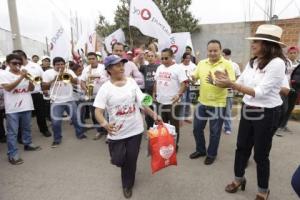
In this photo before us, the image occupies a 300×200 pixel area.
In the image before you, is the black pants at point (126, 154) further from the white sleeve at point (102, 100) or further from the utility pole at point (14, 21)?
the utility pole at point (14, 21)

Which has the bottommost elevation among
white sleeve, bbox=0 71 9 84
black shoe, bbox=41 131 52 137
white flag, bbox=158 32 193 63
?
black shoe, bbox=41 131 52 137

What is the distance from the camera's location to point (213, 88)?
13.3ft

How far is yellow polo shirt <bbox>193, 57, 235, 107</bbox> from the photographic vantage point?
4.01 metres

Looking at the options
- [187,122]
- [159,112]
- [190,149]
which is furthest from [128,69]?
[187,122]

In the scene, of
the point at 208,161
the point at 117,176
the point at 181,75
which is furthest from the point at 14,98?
the point at 208,161

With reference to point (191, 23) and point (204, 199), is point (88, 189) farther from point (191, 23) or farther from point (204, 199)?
point (191, 23)

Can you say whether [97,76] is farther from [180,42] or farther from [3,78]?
[180,42]

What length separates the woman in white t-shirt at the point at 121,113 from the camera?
3139 millimetres

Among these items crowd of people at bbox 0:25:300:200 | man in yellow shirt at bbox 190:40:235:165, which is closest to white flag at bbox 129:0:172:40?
crowd of people at bbox 0:25:300:200

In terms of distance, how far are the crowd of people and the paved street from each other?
0.68ft

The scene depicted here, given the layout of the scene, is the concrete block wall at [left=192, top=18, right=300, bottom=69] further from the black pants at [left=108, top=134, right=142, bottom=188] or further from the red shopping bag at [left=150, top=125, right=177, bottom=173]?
the black pants at [left=108, top=134, right=142, bottom=188]

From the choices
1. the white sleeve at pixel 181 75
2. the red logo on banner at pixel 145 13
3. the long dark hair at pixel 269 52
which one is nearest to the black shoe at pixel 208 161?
the white sleeve at pixel 181 75

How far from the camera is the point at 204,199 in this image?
3271mm

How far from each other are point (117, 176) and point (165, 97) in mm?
1537
